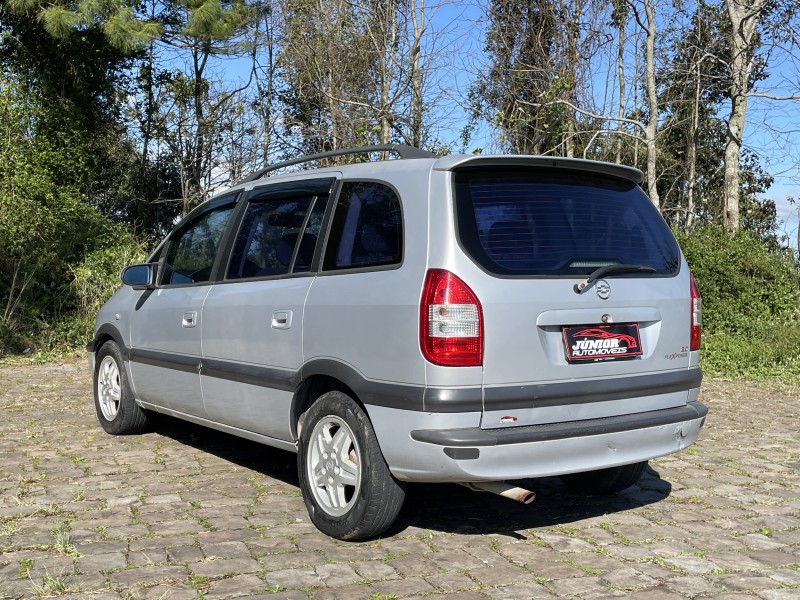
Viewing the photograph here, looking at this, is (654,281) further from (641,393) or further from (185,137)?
(185,137)

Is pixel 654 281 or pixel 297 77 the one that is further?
pixel 297 77

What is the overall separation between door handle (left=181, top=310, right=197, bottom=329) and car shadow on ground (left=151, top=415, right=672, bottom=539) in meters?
1.11

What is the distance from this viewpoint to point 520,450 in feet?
13.5

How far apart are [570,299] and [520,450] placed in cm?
77

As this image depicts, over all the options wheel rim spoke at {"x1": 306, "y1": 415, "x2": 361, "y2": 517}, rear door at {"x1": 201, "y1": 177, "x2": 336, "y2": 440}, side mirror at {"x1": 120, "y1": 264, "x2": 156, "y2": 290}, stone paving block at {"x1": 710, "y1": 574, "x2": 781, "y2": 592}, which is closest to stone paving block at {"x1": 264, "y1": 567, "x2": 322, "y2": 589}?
wheel rim spoke at {"x1": 306, "y1": 415, "x2": 361, "y2": 517}

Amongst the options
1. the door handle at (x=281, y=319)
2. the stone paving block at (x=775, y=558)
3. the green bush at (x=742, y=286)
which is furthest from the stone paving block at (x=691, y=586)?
the green bush at (x=742, y=286)

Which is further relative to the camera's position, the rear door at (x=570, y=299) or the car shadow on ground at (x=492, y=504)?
the car shadow on ground at (x=492, y=504)

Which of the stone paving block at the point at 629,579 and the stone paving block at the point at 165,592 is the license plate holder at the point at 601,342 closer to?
the stone paving block at the point at 629,579

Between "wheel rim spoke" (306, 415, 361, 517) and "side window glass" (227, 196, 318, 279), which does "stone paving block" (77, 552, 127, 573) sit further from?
"side window glass" (227, 196, 318, 279)

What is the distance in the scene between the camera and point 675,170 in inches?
1268

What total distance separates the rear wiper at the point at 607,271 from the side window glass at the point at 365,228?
882 mm

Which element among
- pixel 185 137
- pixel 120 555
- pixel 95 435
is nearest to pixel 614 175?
pixel 120 555

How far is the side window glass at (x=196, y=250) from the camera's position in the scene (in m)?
6.09

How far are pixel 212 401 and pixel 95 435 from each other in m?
2.18
